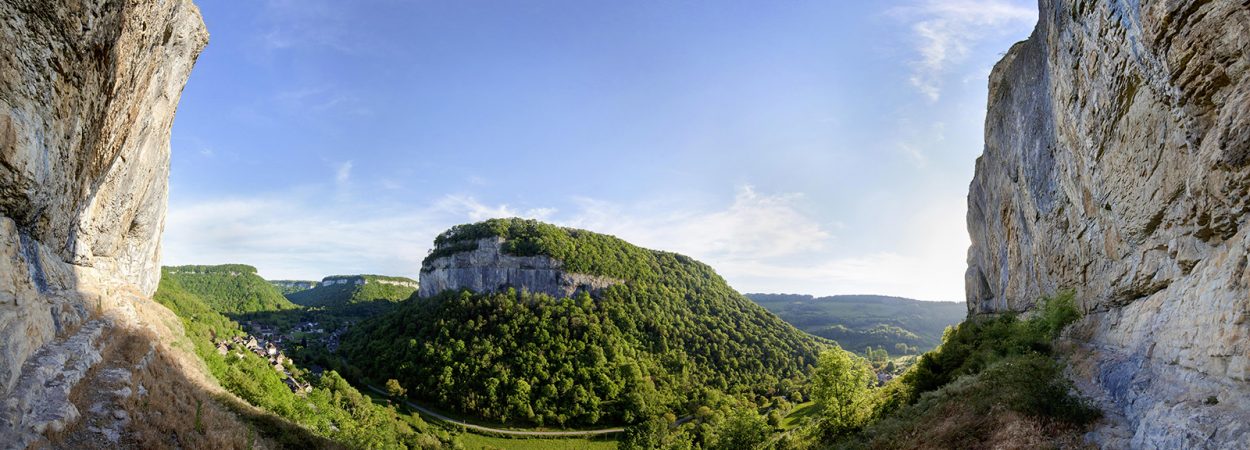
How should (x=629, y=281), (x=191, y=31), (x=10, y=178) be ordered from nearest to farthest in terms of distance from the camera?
(x=10, y=178)
(x=191, y=31)
(x=629, y=281)

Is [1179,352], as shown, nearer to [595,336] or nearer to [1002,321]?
[1002,321]

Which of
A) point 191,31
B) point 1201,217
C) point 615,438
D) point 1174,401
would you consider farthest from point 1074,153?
point 615,438

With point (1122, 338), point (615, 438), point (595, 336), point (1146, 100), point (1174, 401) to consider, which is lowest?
point (615, 438)

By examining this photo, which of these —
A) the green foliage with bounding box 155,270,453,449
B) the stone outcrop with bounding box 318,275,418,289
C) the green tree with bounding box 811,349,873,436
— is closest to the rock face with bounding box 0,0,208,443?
the green foliage with bounding box 155,270,453,449

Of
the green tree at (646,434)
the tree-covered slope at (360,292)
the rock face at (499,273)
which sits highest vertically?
the rock face at (499,273)

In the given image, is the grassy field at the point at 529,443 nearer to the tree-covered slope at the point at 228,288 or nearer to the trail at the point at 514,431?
the trail at the point at 514,431

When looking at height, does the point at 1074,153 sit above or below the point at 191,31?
below

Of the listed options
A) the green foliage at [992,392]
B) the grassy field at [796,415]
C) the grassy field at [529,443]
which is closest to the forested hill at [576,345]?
the grassy field at [796,415]
